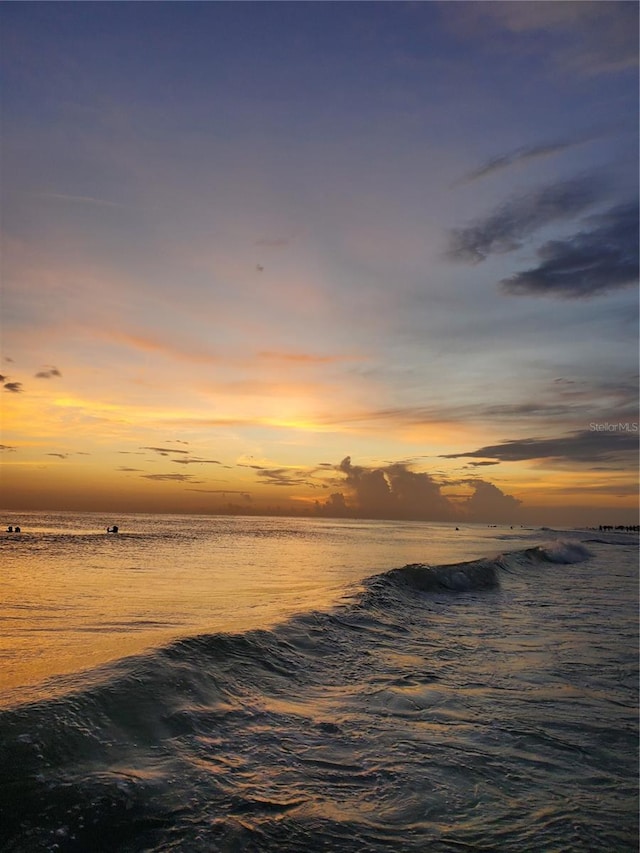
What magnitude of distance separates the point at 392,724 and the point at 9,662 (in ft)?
23.4

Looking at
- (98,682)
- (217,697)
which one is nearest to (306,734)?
(217,697)

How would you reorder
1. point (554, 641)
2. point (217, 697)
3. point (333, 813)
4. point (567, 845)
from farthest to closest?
point (554, 641), point (217, 697), point (333, 813), point (567, 845)

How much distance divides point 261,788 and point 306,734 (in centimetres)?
177

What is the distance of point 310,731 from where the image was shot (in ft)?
25.1

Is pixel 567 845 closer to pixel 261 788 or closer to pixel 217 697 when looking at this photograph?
pixel 261 788

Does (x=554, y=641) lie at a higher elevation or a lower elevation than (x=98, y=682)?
lower

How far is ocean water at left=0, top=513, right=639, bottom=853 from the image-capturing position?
513cm

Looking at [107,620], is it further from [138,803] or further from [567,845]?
[567,845]

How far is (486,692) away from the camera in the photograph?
9.53 metres

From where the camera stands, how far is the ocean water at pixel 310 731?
202 inches

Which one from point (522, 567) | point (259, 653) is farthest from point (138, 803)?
point (522, 567)

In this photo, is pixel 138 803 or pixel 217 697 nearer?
pixel 138 803

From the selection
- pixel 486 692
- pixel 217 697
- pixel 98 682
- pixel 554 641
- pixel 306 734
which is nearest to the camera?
pixel 306 734

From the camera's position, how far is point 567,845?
5027 millimetres
